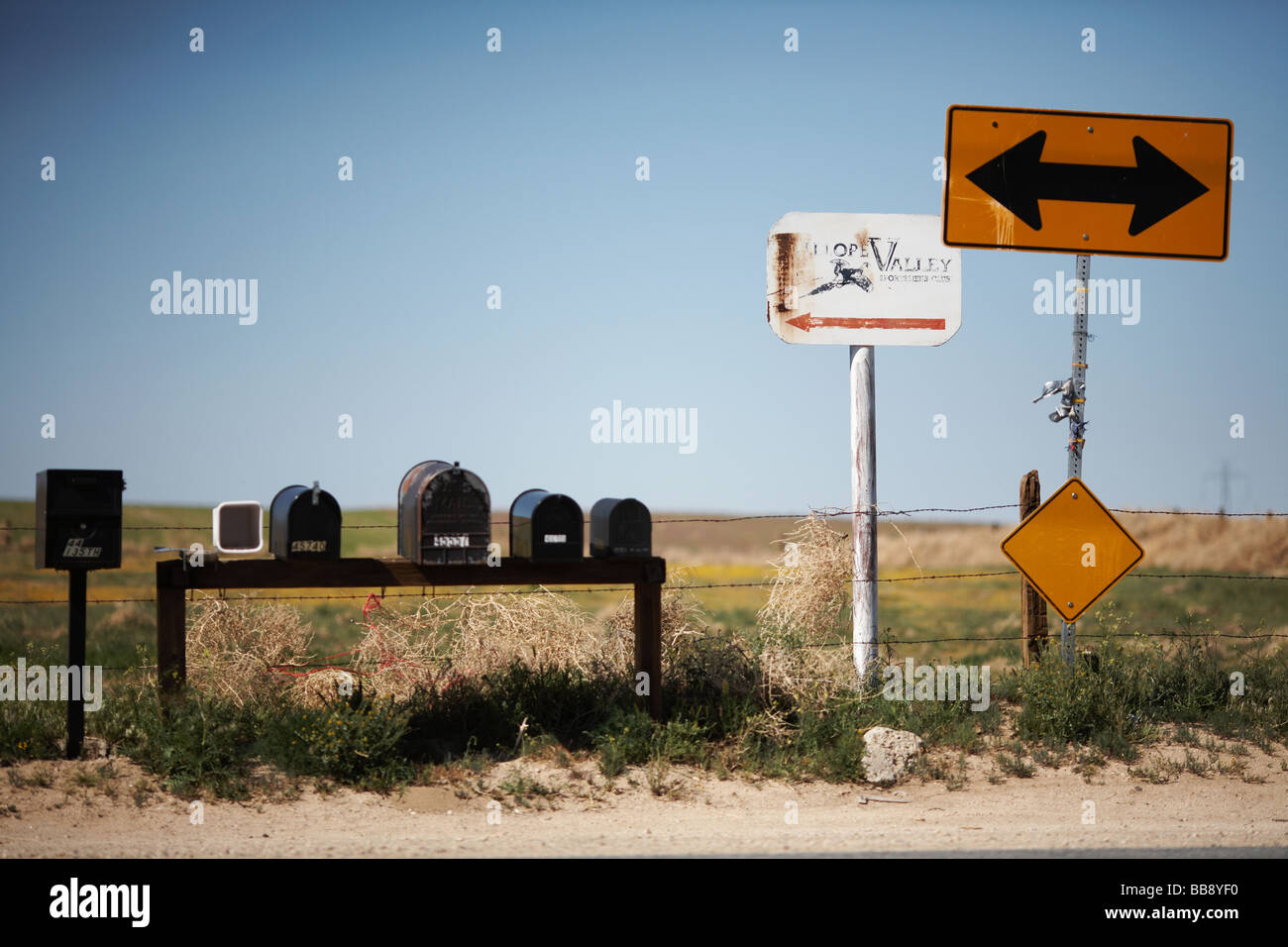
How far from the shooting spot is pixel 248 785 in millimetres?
6785

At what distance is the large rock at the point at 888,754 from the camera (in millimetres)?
7395

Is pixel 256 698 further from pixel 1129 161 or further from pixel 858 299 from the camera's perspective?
pixel 1129 161

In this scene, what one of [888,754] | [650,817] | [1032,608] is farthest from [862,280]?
[650,817]

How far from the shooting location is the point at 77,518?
7.23 metres

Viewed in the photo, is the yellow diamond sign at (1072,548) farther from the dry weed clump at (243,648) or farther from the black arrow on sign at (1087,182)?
the dry weed clump at (243,648)

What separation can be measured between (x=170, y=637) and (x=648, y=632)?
10.7ft

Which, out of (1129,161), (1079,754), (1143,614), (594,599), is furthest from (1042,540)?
(594,599)

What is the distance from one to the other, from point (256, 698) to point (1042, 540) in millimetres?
6031

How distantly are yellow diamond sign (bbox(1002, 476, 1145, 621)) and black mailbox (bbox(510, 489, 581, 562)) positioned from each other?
324cm

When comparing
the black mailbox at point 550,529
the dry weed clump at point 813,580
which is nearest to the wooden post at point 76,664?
the black mailbox at point 550,529

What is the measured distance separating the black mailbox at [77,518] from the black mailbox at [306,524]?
1056 mm

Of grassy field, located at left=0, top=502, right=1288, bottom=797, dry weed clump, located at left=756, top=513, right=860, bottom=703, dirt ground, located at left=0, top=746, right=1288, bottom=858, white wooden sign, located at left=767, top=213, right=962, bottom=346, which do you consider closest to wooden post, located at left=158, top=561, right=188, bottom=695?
grassy field, located at left=0, top=502, right=1288, bottom=797

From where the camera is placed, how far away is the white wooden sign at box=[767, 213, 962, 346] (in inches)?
356

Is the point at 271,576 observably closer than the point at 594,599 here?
Yes
